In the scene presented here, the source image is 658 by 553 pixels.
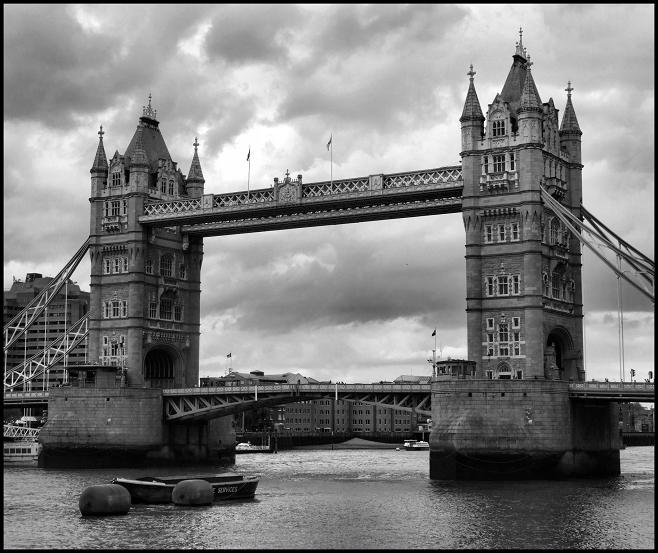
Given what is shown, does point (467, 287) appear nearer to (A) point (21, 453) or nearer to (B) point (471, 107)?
(B) point (471, 107)

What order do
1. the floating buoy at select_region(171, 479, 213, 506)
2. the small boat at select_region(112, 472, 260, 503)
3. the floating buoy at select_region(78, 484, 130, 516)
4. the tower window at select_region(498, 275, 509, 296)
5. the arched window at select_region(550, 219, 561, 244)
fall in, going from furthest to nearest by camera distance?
→ the arched window at select_region(550, 219, 561, 244)
the tower window at select_region(498, 275, 509, 296)
the small boat at select_region(112, 472, 260, 503)
the floating buoy at select_region(171, 479, 213, 506)
the floating buoy at select_region(78, 484, 130, 516)

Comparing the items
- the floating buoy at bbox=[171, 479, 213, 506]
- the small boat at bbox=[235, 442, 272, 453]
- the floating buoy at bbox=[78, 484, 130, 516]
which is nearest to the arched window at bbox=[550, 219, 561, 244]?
the floating buoy at bbox=[171, 479, 213, 506]

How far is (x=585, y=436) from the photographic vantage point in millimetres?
90875

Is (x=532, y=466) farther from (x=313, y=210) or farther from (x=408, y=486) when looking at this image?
(x=313, y=210)

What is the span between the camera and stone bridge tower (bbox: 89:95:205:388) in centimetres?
11569

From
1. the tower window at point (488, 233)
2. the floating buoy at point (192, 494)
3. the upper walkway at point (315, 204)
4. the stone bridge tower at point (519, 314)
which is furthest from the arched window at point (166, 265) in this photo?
the floating buoy at point (192, 494)

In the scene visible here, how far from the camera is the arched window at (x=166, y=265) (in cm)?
11881

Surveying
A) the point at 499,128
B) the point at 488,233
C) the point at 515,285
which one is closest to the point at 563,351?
the point at 515,285

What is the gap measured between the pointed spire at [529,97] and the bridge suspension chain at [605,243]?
676 cm

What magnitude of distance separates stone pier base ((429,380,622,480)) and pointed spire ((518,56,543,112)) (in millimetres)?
22652

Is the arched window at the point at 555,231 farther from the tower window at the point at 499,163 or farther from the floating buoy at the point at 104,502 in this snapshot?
the floating buoy at the point at 104,502

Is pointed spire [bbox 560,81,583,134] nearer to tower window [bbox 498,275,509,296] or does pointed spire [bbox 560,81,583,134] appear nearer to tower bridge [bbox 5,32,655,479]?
tower bridge [bbox 5,32,655,479]

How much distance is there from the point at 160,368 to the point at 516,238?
148ft

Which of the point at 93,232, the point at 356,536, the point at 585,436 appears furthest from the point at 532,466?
the point at 93,232
